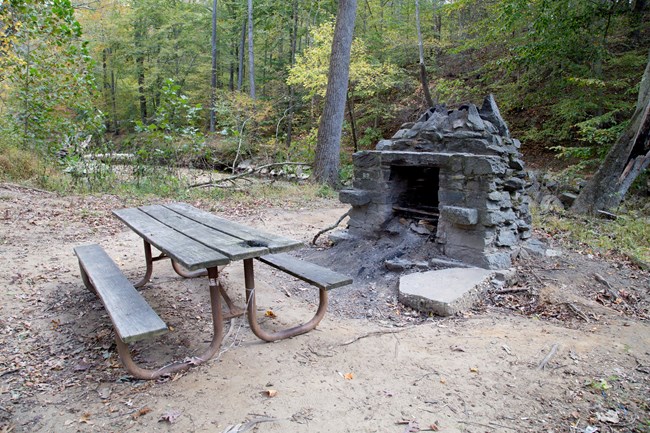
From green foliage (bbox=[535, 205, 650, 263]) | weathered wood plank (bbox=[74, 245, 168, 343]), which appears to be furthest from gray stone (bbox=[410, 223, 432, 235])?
weathered wood plank (bbox=[74, 245, 168, 343])

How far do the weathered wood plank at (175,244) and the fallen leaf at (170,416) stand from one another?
0.74 meters

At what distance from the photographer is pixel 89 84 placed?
8.55 metres

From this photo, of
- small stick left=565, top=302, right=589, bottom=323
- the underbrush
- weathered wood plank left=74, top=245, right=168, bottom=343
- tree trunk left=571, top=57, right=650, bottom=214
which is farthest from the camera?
tree trunk left=571, top=57, right=650, bottom=214

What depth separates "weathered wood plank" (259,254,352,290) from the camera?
2.93 m

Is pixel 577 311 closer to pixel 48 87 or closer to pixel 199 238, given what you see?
pixel 199 238

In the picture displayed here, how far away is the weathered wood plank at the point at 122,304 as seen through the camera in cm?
223

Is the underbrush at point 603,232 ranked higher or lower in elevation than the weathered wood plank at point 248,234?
lower

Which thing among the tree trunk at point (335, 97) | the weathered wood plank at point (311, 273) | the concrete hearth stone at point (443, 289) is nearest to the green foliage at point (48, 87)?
the tree trunk at point (335, 97)

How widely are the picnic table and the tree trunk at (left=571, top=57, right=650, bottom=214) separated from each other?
6.69 m

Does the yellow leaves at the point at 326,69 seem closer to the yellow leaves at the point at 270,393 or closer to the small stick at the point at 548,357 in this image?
the small stick at the point at 548,357

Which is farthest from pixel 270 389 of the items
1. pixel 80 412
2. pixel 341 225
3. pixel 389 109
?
pixel 389 109

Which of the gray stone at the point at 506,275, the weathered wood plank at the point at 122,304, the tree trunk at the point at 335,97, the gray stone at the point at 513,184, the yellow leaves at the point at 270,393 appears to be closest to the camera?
the weathered wood plank at the point at 122,304

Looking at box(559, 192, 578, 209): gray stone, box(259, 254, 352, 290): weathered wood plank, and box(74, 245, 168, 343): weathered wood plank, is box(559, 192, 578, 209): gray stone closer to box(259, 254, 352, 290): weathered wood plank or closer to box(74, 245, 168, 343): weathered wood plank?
box(259, 254, 352, 290): weathered wood plank

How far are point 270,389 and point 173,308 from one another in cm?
159
